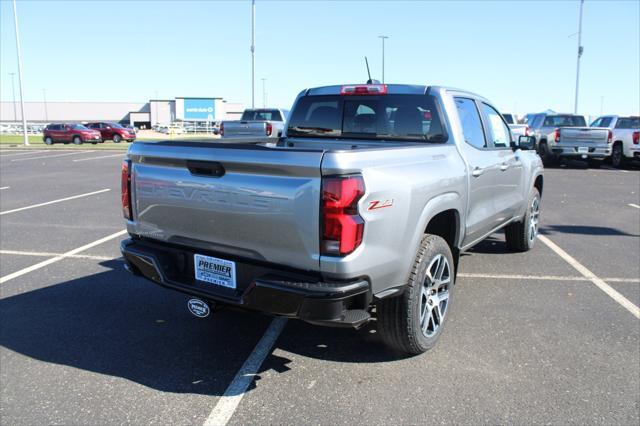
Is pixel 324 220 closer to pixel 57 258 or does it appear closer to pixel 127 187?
pixel 127 187

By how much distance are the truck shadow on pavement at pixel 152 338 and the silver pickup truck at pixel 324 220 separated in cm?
45

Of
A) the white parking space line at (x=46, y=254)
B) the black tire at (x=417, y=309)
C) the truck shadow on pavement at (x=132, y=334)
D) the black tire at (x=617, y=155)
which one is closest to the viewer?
the black tire at (x=417, y=309)

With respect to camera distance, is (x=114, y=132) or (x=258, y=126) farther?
(x=114, y=132)

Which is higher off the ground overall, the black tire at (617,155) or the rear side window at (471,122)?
the rear side window at (471,122)

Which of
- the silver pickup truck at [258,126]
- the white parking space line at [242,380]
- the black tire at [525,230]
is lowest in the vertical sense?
the white parking space line at [242,380]

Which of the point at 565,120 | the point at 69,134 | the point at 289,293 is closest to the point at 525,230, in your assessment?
the point at 289,293

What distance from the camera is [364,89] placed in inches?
185

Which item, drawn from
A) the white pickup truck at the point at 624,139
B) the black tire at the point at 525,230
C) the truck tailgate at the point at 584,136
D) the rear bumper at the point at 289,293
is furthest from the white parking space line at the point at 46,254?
the white pickup truck at the point at 624,139

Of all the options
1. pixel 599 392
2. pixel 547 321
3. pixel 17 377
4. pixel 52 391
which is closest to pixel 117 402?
pixel 52 391

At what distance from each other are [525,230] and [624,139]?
44.2 feet

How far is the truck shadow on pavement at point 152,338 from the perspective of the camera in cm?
352

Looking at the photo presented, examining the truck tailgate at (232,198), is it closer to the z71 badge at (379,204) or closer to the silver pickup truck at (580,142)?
the z71 badge at (379,204)

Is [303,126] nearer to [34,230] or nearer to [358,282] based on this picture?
[358,282]

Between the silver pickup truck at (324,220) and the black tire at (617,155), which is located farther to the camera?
the black tire at (617,155)
